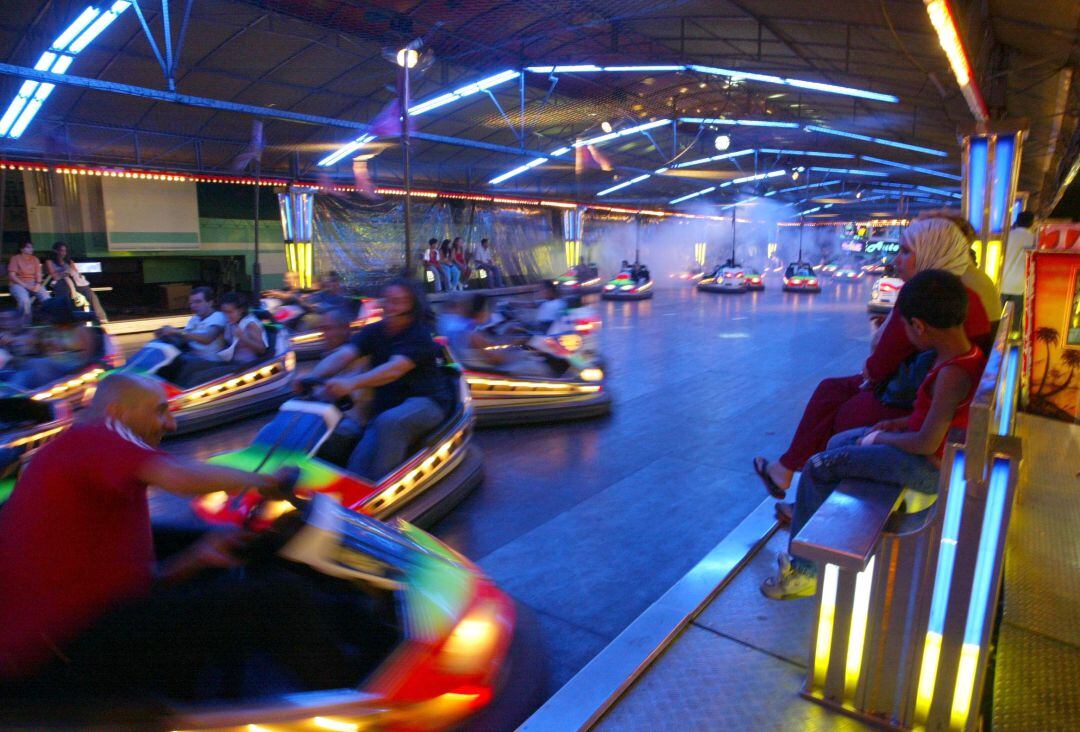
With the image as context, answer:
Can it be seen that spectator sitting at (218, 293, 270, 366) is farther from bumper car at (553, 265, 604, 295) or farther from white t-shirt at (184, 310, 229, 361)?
bumper car at (553, 265, 604, 295)

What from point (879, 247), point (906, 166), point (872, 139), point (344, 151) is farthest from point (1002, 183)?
point (879, 247)

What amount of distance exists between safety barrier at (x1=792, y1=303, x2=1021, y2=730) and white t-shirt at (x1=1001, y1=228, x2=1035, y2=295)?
358cm

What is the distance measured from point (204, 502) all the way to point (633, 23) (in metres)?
7.98

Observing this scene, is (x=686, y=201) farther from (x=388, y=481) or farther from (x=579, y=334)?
(x=388, y=481)

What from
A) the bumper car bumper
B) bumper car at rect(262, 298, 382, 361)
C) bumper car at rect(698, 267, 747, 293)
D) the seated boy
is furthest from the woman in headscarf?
bumper car at rect(698, 267, 747, 293)

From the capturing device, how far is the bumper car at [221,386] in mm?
4145

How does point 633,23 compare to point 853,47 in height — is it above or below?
above

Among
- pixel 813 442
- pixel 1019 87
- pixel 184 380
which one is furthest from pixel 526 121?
pixel 813 442

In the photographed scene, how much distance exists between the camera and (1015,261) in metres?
4.53

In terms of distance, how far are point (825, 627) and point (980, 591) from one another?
0.31 metres

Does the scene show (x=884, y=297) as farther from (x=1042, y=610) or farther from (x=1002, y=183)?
(x=1042, y=610)

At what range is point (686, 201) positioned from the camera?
23.7 m

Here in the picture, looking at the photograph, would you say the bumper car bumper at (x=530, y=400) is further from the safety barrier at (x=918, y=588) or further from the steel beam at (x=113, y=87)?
the steel beam at (x=113, y=87)

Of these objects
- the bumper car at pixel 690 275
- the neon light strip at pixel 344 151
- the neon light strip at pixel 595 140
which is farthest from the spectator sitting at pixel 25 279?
the bumper car at pixel 690 275
